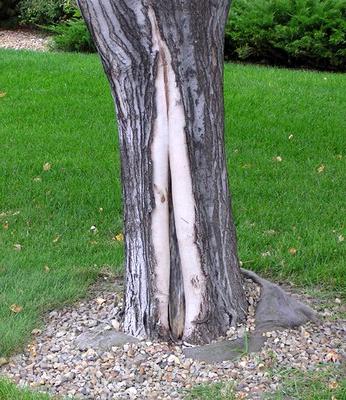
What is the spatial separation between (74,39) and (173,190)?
36.4 feet

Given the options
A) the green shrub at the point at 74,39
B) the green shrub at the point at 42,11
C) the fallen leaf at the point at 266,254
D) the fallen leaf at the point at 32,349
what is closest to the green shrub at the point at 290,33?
the green shrub at the point at 74,39

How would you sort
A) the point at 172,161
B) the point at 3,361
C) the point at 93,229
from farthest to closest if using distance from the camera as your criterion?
the point at 93,229
the point at 3,361
the point at 172,161

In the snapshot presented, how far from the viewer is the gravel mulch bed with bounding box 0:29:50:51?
1608 cm

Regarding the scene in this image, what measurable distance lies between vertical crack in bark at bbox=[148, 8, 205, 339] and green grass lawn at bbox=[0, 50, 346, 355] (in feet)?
3.06

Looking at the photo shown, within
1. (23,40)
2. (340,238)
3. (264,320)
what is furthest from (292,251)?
(23,40)

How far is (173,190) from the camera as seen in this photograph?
163 inches

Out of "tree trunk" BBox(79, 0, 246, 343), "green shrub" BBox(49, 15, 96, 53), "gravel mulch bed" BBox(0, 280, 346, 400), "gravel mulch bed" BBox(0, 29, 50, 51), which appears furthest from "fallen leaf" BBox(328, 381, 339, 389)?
"gravel mulch bed" BBox(0, 29, 50, 51)

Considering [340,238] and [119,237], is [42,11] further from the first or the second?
[340,238]

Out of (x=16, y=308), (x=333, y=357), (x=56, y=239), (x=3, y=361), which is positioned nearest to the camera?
(x=333, y=357)

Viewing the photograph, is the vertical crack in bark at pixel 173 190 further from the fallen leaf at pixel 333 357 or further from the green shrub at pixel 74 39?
the green shrub at pixel 74 39

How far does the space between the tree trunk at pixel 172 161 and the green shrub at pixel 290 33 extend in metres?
8.83

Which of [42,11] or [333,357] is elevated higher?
[333,357]

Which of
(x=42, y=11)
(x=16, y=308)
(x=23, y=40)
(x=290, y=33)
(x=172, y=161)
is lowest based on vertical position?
(x=23, y=40)

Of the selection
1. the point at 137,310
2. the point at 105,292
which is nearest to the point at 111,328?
the point at 137,310
